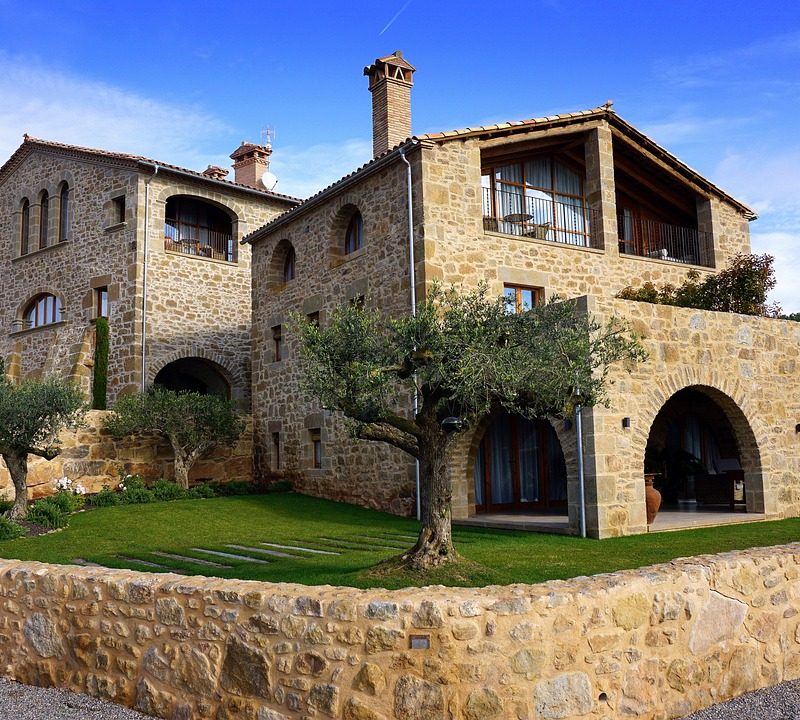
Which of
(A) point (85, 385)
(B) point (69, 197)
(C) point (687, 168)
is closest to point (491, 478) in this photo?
(C) point (687, 168)

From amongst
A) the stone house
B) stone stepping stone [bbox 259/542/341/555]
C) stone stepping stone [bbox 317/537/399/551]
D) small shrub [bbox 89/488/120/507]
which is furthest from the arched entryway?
small shrub [bbox 89/488/120/507]

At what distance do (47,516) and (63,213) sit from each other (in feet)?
45.1

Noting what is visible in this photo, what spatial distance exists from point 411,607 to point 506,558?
5049 mm

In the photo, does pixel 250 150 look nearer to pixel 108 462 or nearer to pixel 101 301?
pixel 101 301

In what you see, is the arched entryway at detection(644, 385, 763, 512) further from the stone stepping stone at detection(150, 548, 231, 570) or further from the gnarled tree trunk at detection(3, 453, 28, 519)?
the gnarled tree trunk at detection(3, 453, 28, 519)

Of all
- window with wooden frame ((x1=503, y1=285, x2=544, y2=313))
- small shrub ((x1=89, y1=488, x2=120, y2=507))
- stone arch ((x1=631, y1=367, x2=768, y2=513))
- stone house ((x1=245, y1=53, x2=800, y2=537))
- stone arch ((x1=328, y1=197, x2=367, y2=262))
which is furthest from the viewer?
stone arch ((x1=328, y1=197, x2=367, y2=262))

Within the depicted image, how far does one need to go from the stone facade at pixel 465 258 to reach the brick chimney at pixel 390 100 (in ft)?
7.31

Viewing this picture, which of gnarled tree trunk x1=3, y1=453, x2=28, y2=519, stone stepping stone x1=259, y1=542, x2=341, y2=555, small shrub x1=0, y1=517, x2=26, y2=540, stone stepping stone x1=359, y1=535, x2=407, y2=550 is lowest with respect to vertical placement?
stone stepping stone x1=259, y1=542, x2=341, y2=555

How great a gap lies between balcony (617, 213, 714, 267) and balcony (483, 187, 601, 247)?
1498 mm

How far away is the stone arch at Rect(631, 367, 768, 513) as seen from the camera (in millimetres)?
12203

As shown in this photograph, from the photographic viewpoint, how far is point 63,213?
23750mm

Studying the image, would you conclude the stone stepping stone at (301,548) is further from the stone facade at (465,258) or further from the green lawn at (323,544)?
the stone facade at (465,258)


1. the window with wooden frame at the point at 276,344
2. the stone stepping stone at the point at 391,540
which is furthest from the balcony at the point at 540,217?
the stone stepping stone at the point at 391,540

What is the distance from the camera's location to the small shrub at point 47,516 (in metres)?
12.5
